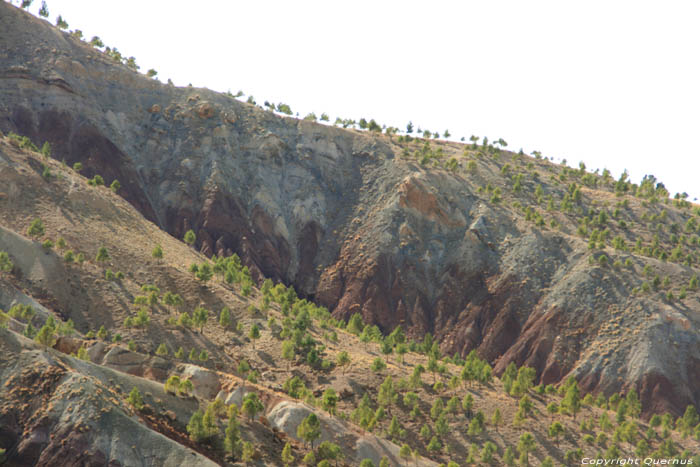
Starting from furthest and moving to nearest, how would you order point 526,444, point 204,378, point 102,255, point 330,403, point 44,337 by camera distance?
point 102,255 → point 526,444 → point 330,403 → point 204,378 → point 44,337

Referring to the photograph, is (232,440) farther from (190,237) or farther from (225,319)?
(190,237)

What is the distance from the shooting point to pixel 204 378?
68938mm

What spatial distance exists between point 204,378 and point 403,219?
67162 millimetres

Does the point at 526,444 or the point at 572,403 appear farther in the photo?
the point at 572,403

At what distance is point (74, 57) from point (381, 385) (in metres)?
93.0

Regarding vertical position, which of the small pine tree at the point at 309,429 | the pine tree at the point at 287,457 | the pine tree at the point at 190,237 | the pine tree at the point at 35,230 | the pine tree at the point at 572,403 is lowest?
the pine tree at the point at 287,457

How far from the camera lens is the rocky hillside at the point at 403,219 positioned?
109562 millimetres

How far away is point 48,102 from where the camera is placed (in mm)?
132625

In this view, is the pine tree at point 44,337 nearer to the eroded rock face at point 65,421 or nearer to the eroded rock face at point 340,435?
the eroded rock face at point 65,421

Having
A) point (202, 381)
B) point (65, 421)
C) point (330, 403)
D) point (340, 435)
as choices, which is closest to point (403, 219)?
point (330, 403)

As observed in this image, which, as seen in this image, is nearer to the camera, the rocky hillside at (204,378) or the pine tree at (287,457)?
the rocky hillside at (204,378)

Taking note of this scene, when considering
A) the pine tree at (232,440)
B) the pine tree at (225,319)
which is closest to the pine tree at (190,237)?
the pine tree at (225,319)

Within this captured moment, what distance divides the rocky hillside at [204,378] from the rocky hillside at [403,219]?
12.4 m

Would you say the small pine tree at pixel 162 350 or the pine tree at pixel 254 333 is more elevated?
the pine tree at pixel 254 333
